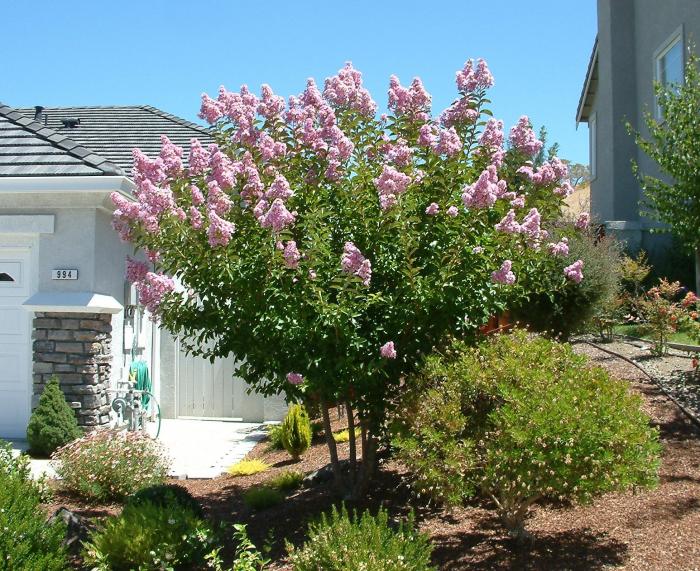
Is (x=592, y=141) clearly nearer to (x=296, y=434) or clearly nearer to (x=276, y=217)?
(x=296, y=434)

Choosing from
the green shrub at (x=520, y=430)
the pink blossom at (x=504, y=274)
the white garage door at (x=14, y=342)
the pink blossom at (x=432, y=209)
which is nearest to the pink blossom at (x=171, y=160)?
the pink blossom at (x=432, y=209)

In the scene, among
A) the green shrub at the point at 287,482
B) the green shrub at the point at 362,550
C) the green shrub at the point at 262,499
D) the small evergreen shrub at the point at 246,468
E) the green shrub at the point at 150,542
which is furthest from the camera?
the small evergreen shrub at the point at 246,468

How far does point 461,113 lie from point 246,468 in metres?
4.68

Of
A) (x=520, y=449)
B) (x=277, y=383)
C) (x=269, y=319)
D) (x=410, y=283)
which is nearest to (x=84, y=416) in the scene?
(x=277, y=383)

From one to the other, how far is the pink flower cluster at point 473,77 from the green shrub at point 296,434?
177 inches

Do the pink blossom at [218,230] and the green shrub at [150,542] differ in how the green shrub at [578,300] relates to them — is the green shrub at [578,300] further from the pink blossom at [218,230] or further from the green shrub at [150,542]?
the green shrub at [150,542]

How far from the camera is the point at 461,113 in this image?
249 inches

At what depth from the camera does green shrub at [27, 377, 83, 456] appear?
8945 millimetres

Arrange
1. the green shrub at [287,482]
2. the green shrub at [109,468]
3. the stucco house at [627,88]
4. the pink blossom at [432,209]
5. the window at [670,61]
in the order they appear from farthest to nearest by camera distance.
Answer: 1. the stucco house at [627,88]
2. the window at [670,61]
3. the green shrub at [287,482]
4. the green shrub at [109,468]
5. the pink blossom at [432,209]

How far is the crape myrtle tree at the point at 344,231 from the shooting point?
18.0ft

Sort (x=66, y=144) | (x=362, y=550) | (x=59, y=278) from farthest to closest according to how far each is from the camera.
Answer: (x=66, y=144), (x=59, y=278), (x=362, y=550)

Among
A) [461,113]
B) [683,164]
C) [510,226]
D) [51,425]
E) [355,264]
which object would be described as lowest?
[51,425]

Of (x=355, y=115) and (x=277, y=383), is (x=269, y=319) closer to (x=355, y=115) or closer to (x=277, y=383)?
(x=277, y=383)

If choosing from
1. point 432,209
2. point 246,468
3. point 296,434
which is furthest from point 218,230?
point 296,434
